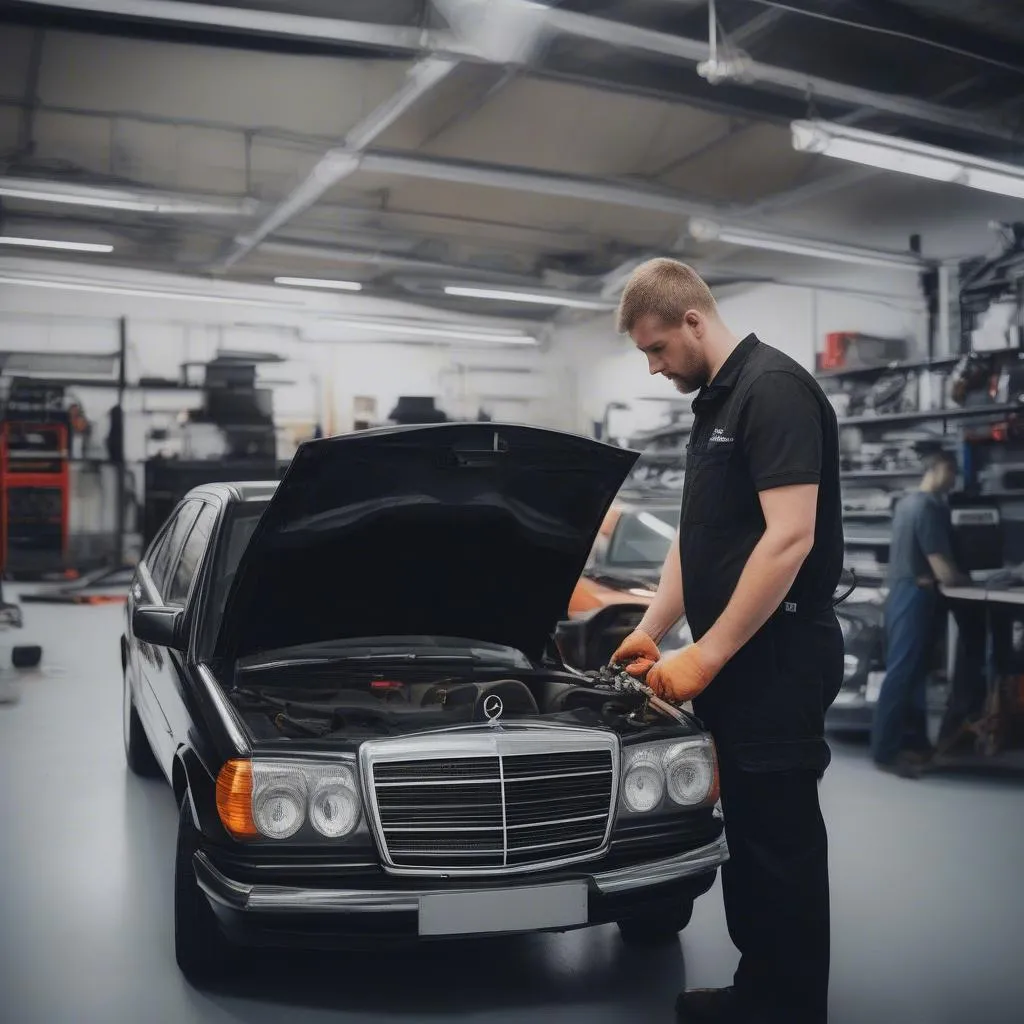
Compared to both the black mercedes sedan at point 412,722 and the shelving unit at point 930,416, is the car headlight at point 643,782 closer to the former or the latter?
the black mercedes sedan at point 412,722

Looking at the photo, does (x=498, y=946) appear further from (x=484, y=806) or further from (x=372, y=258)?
(x=372, y=258)

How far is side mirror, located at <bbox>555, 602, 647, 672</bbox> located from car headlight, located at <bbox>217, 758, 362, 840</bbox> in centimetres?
271

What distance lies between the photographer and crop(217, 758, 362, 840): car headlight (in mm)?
1937

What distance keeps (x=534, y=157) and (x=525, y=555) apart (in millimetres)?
3503

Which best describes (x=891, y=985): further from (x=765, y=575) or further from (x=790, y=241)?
(x=790, y=241)

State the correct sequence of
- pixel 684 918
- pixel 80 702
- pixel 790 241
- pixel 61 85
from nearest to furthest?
pixel 684 918 → pixel 61 85 → pixel 80 702 → pixel 790 241

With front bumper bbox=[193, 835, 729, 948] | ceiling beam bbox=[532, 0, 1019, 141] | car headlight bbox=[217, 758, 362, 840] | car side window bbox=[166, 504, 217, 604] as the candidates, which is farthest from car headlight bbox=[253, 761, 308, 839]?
ceiling beam bbox=[532, 0, 1019, 141]

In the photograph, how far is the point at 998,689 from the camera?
455 cm

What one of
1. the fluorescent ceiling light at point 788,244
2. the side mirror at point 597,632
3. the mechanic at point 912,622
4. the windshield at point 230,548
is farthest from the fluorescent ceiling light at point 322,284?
the windshield at point 230,548

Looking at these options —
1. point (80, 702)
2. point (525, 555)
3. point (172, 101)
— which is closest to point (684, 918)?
point (525, 555)

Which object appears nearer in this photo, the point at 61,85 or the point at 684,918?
the point at 684,918

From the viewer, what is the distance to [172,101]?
4.73 m

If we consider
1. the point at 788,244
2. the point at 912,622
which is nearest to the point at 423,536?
the point at 912,622

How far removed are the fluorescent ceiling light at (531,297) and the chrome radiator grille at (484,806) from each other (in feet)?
14.2
